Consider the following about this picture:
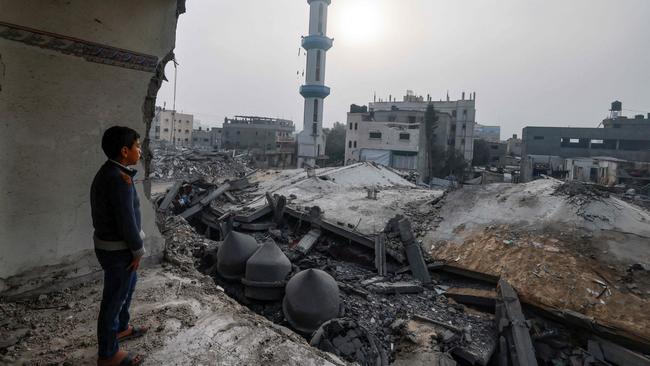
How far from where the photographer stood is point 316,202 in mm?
12297

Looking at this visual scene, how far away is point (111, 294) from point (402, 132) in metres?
33.4

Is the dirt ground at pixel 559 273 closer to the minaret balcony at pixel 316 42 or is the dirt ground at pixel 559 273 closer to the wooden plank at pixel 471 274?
the wooden plank at pixel 471 274

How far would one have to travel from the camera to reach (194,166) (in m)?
24.5

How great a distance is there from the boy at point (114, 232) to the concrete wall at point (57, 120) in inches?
53.9

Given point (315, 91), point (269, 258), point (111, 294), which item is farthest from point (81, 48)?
point (315, 91)

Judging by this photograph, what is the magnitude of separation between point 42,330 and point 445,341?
5.13 metres

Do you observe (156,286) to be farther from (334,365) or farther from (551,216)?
(551,216)

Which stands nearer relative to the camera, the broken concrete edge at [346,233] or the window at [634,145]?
the broken concrete edge at [346,233]

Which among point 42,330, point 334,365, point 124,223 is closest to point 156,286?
point 42,330

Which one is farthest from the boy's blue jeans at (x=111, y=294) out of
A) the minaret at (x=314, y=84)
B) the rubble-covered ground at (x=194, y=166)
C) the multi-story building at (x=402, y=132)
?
the minaret at (x=314, y=84)

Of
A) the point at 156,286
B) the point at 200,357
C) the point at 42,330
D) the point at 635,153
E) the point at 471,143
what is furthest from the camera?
the point at 471,143

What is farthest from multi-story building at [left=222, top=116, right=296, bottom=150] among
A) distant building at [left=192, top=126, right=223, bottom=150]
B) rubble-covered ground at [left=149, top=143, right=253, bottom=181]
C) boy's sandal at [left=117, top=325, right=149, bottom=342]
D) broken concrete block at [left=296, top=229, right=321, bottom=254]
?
boy's sandal at [left=117, top=325, right=149, bottom=342]

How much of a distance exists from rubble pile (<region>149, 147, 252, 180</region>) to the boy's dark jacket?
787 inches

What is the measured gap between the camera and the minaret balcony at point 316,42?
37.0m
